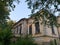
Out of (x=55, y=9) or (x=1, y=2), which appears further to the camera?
(x=1, y=2)

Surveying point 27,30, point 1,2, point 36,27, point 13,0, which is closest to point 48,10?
point 13,0

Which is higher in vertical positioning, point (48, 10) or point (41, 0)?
point (41, 0)

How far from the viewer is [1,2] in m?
11.9

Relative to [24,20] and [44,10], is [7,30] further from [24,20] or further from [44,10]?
[24,20]

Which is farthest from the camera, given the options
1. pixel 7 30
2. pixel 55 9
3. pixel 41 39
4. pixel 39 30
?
pixel 39 30

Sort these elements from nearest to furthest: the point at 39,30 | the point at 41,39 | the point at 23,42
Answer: the point at 23,42
the point at 41,39
the point at 39,30

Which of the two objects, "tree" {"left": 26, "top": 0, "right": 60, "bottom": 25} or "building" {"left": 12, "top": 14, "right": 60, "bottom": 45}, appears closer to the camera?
"tree" {"left": 26, "top": 0, "right": 60, "bottom": 25}

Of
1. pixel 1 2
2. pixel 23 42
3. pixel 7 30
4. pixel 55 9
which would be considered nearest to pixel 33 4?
pixel 55 9

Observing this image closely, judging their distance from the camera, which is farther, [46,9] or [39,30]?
[39,30]

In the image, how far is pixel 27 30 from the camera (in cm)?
2222

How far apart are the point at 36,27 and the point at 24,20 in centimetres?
269

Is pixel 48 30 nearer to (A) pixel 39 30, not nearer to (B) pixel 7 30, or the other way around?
(A) pixel 39 30

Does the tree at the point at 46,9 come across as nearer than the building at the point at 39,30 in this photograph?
Yes

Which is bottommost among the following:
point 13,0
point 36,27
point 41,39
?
point 41,39
